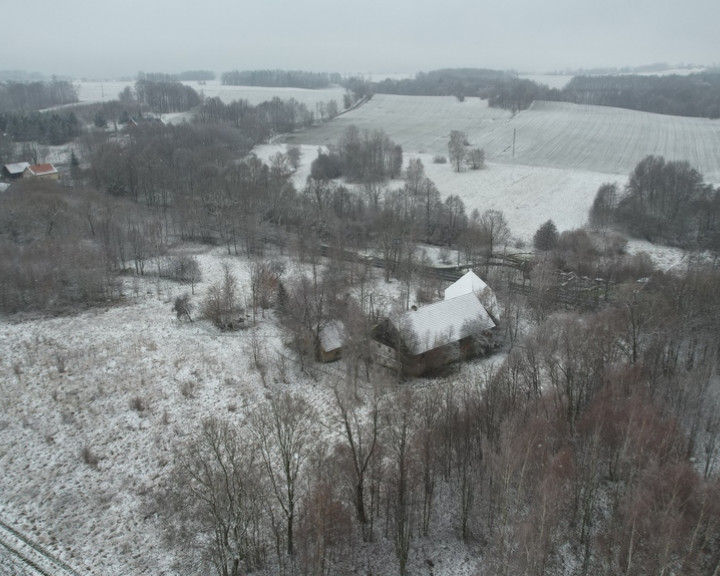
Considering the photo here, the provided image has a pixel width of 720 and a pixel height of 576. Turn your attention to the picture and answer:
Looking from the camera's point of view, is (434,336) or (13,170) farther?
(13,170)

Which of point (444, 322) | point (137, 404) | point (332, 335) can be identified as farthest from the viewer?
point (332, 335)

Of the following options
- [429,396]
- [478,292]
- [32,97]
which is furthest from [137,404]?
[32,97]

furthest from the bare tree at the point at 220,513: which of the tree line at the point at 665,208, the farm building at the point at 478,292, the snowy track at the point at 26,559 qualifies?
the tree line at the point at 665,208

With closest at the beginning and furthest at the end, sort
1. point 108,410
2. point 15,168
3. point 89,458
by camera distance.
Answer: point 89,458 → point 108,410 → point 15,168

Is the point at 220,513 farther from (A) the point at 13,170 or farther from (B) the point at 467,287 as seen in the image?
(A) the point at 13,170

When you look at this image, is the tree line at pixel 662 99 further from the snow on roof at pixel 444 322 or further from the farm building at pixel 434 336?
the farm building at pixel 434 336

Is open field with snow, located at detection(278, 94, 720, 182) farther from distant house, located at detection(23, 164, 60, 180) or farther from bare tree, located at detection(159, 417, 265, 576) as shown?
bare tree, located at detection(159, 417, 265, 576)
